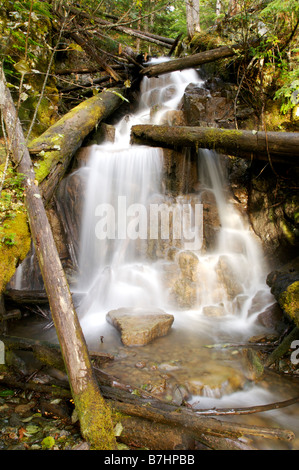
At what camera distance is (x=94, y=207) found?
281 inches

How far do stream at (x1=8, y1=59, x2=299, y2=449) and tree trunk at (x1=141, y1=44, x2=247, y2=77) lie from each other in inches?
63.5

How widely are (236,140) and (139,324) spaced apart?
4.38 metres

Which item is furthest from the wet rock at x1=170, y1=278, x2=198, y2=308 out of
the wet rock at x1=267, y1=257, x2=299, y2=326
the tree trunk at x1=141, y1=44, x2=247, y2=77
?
the tree trunk at x1=141, y1=44, x2=247, y2=77

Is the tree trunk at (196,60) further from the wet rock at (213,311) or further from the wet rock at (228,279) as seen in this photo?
the wet rock at (213,311)

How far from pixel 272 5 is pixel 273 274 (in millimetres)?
6045

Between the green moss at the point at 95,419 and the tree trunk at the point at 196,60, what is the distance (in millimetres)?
9852

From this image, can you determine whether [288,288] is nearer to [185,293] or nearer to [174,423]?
[185,293]

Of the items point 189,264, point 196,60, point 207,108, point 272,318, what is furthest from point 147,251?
point 196,60

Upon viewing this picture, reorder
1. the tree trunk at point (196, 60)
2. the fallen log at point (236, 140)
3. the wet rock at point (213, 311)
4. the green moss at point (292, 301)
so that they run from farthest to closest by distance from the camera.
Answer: the tree trunk at point (196, 60)
the wet rock at point (213, 311)
the fallen log at point (236, 140)
the green moss at point (292, 301)

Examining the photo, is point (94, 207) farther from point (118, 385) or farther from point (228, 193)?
point (118, 385)

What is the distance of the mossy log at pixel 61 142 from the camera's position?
4.68 meters

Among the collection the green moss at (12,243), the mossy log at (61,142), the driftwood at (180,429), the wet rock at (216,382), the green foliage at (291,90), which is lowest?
the wet rock at (216,382)

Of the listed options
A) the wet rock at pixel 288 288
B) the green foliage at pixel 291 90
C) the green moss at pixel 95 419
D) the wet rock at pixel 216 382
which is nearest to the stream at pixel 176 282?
the wet rock at pixel 216 382

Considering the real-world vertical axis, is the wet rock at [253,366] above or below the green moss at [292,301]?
below
